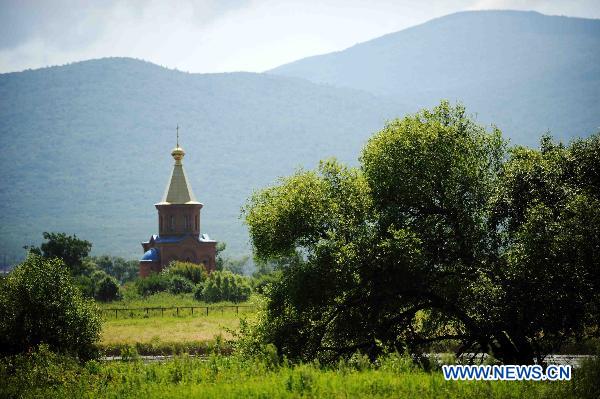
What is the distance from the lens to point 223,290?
3177 inches

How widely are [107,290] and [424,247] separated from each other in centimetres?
6485

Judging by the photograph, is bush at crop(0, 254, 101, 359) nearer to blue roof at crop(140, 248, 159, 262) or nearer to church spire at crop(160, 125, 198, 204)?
blue roof at crop(140, 248, 159, 262)

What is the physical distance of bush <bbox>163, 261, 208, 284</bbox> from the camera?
302ft

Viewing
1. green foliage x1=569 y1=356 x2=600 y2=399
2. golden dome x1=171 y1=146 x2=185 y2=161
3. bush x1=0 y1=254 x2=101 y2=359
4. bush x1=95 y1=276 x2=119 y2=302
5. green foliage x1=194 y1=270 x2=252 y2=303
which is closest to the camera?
green foliage x1=569 y1=356 x2=600 y2=399

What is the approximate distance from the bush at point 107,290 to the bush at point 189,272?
7.03 m

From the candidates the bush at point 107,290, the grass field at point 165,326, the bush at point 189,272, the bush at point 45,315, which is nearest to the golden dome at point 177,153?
the bush at point 189,272

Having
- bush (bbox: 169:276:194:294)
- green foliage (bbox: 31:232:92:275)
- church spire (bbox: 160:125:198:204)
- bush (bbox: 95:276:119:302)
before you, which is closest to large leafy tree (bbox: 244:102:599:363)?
bush (bbox: 169:276:194:294)

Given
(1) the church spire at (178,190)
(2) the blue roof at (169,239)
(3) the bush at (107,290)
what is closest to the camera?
(3) the bush at (107,290)

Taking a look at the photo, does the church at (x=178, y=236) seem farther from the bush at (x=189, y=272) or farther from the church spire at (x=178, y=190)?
the bush at (x=189, y=272)

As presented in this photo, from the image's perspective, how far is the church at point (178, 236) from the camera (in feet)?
330

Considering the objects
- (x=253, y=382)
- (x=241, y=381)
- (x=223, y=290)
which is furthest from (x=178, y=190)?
(x=253, y=382)

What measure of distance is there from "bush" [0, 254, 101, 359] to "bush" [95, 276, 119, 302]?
181 ft

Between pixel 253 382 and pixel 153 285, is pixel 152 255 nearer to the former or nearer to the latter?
pixel 153 285

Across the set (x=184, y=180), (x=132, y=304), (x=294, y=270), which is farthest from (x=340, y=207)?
(x=184, y=180)
